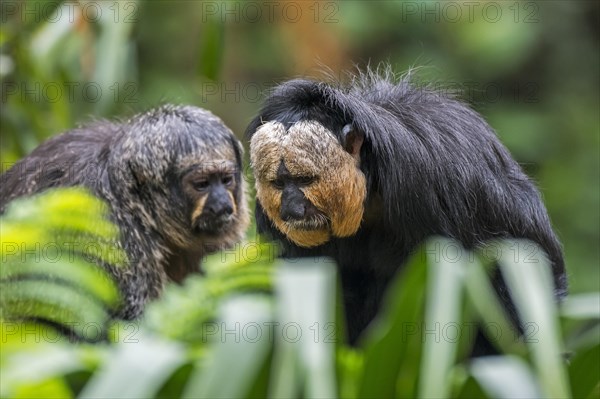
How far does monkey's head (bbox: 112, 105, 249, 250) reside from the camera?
566cm

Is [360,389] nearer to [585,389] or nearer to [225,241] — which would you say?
[585,389]

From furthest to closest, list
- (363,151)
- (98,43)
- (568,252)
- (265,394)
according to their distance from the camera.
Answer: (568,252), (98,43), (363,151), (265,394)

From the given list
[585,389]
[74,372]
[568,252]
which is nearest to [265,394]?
[74,372]

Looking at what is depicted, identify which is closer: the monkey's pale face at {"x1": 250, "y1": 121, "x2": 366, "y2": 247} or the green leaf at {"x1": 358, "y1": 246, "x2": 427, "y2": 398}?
the green leaf at {"x1": 358, "y1": 246, "x2": 427, "y2": 398}

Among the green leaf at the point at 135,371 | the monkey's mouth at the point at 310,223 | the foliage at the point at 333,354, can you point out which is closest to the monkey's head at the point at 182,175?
the monkey's mouth at the point at 310,223

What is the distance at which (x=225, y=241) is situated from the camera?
19.3 feet

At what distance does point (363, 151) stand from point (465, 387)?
2.40 meters

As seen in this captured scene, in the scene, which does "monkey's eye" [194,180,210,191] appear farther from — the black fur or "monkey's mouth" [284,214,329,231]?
"monkey's mouth" [284,214,329,231]

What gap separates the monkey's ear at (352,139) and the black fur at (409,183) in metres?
0.03

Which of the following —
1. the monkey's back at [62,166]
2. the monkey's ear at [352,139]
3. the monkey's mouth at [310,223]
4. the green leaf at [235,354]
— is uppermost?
the monkey's back at [62,166]

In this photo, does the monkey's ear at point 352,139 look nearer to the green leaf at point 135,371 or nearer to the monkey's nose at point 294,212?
the monkey's nose at point 294,212

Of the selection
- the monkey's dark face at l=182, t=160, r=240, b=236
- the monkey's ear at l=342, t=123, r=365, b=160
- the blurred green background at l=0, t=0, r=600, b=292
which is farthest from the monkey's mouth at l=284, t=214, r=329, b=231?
the blurred green background at l=0, t=0, r=600, b=292

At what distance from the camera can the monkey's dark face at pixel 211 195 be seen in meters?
5.64

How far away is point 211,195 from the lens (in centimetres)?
567
